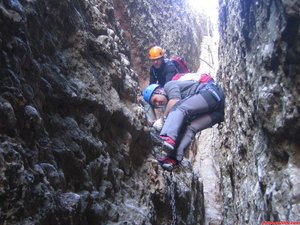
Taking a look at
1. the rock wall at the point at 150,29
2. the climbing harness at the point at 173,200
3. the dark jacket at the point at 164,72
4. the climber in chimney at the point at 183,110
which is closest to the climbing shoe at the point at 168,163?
the climber in chimney at the point at 183,110

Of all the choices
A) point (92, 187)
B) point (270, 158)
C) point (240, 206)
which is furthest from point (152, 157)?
point (270, 158)

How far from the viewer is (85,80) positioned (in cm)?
279

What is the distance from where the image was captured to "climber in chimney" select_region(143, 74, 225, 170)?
3977mm

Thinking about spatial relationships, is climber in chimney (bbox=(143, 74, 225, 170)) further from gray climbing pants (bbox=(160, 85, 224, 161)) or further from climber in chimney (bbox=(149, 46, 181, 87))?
climber in chimney (bbox=(149, 46, 181, 87))

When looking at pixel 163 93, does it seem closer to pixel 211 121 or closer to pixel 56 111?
pixel 211 121

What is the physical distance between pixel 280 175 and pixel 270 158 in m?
0.25

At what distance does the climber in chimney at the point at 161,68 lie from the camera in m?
5.46

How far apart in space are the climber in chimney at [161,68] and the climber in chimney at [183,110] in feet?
2.37

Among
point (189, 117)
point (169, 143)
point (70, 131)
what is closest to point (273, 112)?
point (70, 131)

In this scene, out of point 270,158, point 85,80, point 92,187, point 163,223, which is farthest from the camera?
point 163,223

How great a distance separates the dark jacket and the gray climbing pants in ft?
3.74

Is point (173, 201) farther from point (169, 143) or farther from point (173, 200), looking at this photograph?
point (169, 143)

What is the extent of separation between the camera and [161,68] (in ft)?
18.3

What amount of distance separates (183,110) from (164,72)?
5.07 feet
